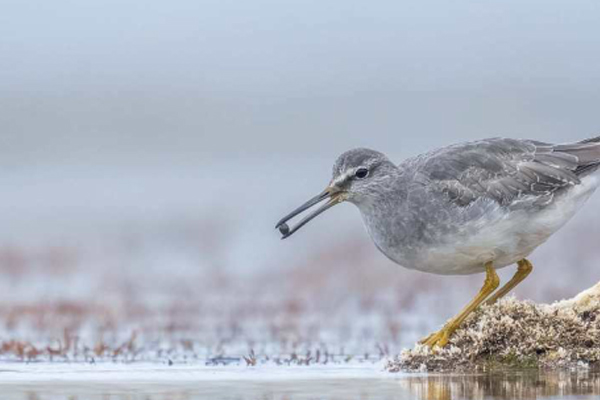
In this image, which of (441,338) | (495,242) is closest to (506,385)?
(441,338)

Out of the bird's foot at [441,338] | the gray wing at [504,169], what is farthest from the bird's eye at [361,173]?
the bird's foot at [441,338]

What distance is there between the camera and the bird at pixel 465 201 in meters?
12.4

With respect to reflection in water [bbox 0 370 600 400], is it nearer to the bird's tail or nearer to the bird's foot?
the bird's foot

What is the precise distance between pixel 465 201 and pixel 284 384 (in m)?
2.48

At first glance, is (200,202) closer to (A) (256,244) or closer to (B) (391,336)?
(A) (256,244)

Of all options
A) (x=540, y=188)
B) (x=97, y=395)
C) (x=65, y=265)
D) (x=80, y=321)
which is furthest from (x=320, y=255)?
(x=97, y=395)

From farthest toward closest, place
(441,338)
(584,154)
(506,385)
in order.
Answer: (584,154) → (441,338) → (506,385)

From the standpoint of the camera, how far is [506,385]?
1080cm

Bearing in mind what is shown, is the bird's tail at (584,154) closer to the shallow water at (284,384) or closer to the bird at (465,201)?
the bird at (465,201)

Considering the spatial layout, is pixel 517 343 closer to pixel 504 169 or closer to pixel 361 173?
pixel 504 169

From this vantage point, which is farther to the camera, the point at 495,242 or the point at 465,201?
the point at 465,201

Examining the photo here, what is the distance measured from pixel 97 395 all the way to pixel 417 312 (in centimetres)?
626

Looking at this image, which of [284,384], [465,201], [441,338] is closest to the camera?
[284,384]

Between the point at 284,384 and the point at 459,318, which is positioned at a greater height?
the point at 459,318
